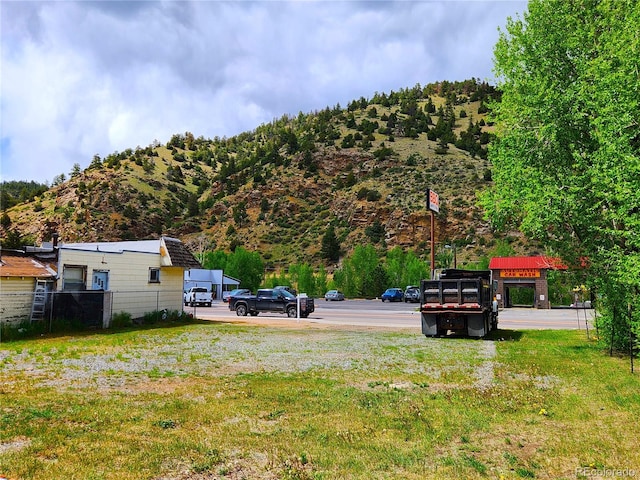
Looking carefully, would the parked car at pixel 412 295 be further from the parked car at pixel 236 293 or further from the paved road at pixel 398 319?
the parked car at pixel 236 293

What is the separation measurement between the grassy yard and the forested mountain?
61610 millimetres

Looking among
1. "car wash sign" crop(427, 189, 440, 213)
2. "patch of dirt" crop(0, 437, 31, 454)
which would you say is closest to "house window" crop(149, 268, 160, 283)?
"car wash sign" crop(427, 189, 440, 213)

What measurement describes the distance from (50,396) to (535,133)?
593 inches

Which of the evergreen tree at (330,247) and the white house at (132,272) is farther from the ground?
the evergreen tree at (330,247)

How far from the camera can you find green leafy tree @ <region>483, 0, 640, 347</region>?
487 inches

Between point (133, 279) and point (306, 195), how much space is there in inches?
2910

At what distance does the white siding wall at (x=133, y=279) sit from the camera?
888 inches

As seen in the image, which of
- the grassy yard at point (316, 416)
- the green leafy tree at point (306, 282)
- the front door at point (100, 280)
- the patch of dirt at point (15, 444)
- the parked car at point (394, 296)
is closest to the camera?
the grassy yard at point (316, 416)

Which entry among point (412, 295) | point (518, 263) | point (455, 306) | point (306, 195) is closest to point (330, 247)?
point (306, 195)

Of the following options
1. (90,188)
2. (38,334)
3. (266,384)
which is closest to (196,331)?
(38,334)

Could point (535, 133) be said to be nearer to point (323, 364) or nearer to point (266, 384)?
point (323, 364)

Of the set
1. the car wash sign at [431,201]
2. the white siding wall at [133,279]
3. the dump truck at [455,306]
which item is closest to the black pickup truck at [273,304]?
the white siding wall at [133,279]

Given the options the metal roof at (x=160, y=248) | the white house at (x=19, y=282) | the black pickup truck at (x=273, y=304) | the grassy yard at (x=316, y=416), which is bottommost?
the grassy yard at (x=316, y=416)

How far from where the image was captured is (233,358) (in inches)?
543
